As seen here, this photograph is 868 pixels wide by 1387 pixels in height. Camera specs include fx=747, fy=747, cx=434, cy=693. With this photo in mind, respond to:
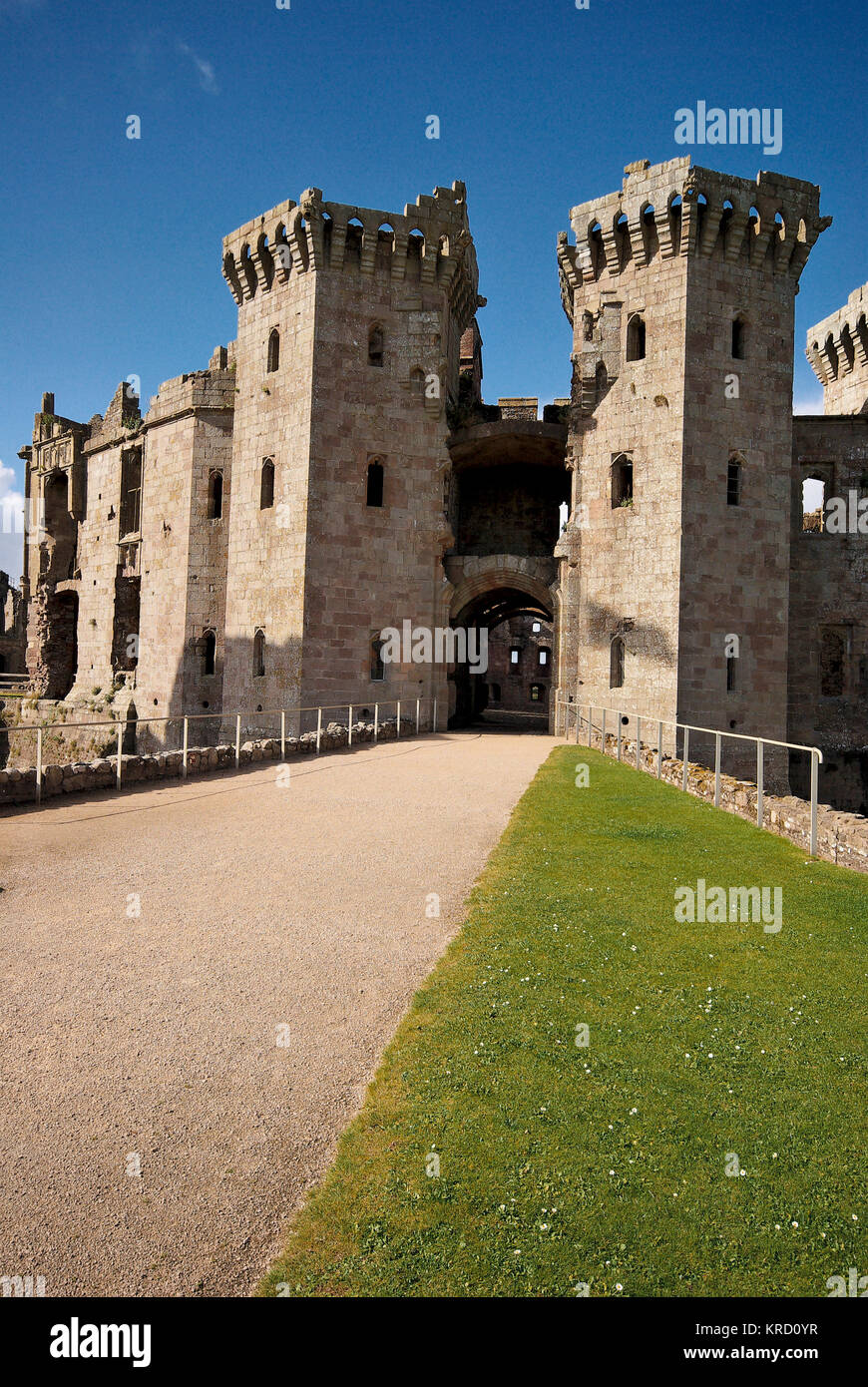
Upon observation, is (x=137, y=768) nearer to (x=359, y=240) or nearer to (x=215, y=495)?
(x=215, y=495)

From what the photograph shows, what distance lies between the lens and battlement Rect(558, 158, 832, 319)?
21.0 m

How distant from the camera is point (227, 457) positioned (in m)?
25.6

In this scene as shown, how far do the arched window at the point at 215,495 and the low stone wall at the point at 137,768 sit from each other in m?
12.1

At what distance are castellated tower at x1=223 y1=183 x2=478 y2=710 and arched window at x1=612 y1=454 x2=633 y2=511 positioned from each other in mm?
5193

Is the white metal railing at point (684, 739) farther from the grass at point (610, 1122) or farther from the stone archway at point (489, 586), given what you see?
the stone archway at point (489, 586)

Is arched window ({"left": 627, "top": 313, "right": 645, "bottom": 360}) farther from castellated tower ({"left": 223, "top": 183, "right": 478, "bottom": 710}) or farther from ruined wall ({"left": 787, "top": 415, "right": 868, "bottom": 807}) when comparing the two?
ruined wall ({"left": 787, "top": 415, "right": 868, "bottom": 807})

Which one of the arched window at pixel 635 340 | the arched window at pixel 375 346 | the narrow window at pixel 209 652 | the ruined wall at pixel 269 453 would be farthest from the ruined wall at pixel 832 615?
the narrow window at pixel 209 652

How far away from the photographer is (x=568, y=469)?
24.0 metres

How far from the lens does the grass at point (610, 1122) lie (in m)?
2.73

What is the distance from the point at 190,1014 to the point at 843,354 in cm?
3082

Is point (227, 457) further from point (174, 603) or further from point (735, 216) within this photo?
point (735, 216)

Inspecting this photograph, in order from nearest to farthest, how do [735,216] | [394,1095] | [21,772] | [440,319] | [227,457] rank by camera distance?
[394,1095]
[21,772]
[735,216]
[440,319]
[227,457]
